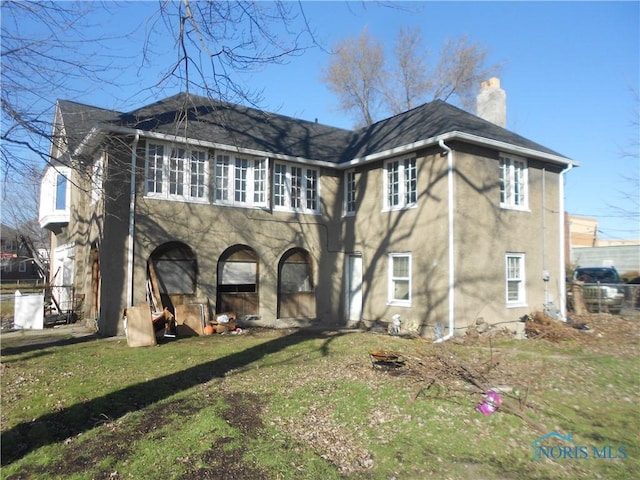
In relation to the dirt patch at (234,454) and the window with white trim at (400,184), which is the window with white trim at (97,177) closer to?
the dirt patch at (234,454)

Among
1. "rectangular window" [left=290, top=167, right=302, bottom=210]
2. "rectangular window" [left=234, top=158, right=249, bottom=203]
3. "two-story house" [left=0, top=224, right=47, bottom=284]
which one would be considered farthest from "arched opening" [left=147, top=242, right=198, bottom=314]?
"two-story house" [left=0, top=224, right=47, bottom=284]

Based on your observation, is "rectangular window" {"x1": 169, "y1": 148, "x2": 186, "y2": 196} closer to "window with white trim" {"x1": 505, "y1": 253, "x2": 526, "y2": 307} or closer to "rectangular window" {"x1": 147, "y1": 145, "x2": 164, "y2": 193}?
"rectangular window" {"x1": 147, "y1": 145, "x2": 164, "y2": 193}

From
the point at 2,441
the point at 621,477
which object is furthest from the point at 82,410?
the point at 621,477

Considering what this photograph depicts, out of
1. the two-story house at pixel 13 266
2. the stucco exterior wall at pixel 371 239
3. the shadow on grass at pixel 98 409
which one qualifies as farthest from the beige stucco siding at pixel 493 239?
the two-story house at pixel 13 266

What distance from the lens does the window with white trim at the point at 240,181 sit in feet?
46.6

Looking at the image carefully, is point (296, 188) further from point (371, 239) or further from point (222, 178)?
point (371, 239)

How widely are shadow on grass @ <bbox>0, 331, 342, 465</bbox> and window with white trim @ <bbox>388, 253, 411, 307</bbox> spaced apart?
609cm

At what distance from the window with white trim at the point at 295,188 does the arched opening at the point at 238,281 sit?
2.01m

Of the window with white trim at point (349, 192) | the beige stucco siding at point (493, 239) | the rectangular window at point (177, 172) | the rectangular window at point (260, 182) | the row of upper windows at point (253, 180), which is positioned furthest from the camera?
the window with white trim at point (349, 192)

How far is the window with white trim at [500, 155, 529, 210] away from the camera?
14.0m

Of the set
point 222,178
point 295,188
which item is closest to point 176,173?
point 222,178

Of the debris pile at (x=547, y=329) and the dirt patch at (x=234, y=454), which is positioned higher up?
the debris pile at (x=547, y=329)

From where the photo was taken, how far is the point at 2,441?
5121mm

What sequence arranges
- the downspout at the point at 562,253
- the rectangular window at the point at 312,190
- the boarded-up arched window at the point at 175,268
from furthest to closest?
the rectangular window at the point at 312,190 < the downspout at the point at 562,253 < the boarded-up arched window at the point at 175,268
